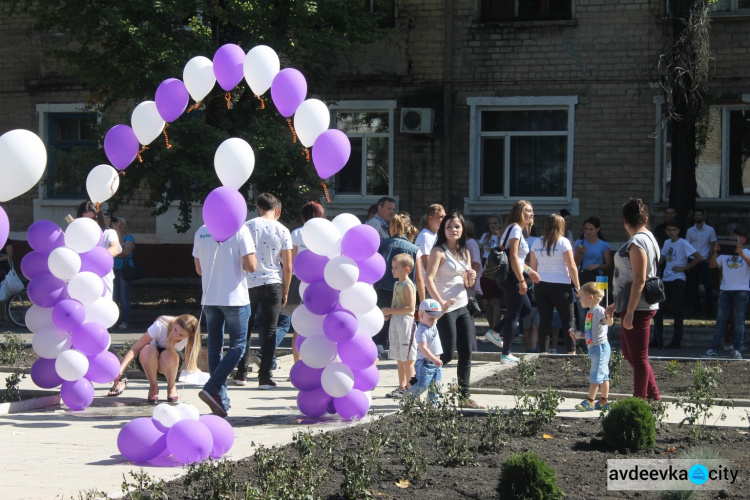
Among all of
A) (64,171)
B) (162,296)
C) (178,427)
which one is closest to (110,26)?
(64,171)

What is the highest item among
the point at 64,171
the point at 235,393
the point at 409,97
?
the point at 409,97

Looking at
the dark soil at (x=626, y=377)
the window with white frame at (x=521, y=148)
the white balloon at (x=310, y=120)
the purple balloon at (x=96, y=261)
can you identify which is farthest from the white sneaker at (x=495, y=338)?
the window with white frame at (x=521, y=148)

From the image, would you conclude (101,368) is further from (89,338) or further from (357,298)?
(357,298)

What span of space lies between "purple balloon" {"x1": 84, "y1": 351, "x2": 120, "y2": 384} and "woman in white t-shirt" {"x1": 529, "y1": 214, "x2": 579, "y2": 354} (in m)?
5.03

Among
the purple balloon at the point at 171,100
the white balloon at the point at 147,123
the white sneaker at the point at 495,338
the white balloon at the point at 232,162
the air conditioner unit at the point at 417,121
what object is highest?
the air conditioner unit at the point at 417,121

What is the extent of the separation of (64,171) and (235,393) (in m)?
9.48

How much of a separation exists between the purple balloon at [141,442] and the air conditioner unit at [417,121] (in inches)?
578

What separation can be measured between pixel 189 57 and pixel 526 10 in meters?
7.55

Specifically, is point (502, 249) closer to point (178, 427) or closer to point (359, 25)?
point (178, 427)

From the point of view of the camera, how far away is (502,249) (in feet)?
38.7

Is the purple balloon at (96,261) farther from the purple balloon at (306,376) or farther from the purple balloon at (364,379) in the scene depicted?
the purple balloon at (364,379)

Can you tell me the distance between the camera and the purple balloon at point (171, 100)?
8.39 m

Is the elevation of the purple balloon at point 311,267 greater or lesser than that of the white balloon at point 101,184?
lesser

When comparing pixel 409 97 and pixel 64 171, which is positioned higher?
pixel 409 97
